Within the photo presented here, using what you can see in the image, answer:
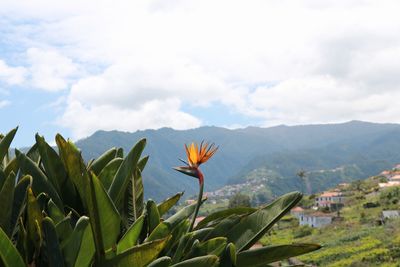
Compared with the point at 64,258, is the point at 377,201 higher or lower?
lower

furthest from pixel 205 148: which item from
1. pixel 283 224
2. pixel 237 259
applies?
pixel 283 224

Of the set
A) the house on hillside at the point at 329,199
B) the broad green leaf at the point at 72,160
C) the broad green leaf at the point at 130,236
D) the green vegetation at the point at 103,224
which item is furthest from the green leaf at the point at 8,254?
the house on hillside at the point at 329,199

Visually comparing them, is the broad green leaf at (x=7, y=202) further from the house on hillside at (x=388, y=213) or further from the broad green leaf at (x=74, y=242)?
the house on hillside at (x=388, y=213)

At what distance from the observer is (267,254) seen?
1.98 meters

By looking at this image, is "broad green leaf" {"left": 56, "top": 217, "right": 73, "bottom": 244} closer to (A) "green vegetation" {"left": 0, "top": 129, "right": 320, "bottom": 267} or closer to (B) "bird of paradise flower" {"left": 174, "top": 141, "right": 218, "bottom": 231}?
(A) "green vegetation" {"left": 0, "top": 129, "right": 320, "bottom": 267}

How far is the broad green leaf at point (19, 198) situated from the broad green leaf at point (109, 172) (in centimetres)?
40

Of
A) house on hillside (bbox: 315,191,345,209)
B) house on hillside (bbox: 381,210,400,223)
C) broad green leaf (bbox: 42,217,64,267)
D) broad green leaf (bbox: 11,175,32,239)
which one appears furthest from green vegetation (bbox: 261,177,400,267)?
broad green leaf (bbox: 42,217,64,267)

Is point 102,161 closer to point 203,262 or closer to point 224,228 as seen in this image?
Result: point 224,228

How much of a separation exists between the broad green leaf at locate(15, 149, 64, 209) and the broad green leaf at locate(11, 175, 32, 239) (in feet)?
0.66

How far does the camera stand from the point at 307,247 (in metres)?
Answer: 2.01

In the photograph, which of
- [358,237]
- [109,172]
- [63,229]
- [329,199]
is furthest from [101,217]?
[329,199]

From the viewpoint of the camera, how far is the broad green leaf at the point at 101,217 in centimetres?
169

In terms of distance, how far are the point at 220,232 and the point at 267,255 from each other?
9.0 inches

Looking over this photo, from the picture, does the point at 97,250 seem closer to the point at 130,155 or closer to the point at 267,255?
the point at 130,155
